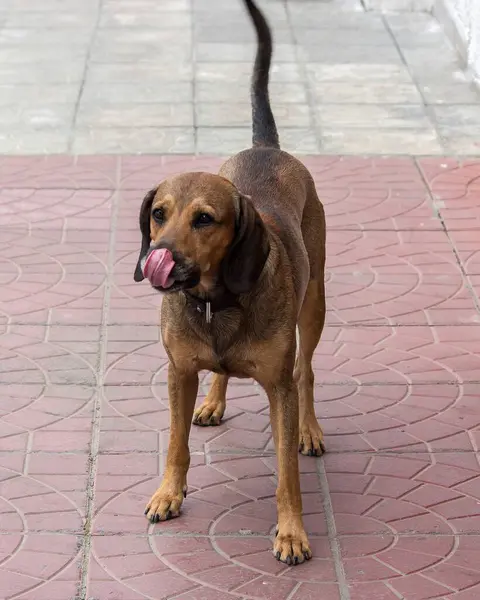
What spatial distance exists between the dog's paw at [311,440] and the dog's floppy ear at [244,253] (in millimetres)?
1139

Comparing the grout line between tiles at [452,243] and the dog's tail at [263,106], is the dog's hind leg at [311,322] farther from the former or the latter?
the grout line between tiles at [452,243]

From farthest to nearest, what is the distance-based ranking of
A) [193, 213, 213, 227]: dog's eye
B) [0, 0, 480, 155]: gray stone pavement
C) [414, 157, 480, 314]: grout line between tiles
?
1. [0, 0, 480, 155]: gray stone pavement
2. [414, 157, 480, 314]: grout line between tiles
3. [193, 213, 213, 227]: dog's eye

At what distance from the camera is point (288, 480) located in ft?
14.4

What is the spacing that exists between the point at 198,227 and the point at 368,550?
54.9 inches

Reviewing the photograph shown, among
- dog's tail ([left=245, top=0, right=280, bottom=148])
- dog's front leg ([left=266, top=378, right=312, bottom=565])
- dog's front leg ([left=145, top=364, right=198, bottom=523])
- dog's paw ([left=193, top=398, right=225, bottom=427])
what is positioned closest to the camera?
dog's front leg ([left=266, top=378, right=312, bottom=565])

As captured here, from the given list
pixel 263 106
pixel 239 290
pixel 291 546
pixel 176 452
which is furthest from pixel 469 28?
pixel 291 546

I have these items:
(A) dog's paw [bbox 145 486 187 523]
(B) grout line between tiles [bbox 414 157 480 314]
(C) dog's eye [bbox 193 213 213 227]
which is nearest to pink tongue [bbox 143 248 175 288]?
(C) dog's eye [bbox 193 213 213 227]

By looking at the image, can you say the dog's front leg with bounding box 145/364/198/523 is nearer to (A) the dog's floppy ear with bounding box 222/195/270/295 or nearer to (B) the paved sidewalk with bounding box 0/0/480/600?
(B) the paved sidewalk with bounding box 0/0/480/600

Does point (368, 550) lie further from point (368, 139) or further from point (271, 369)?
point (368, 139)

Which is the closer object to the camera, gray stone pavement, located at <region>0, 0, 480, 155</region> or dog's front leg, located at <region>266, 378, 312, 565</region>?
dog's front leg, located at <region>266, 378, 312, 565</region>

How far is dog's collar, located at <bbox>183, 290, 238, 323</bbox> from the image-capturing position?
4.20 m

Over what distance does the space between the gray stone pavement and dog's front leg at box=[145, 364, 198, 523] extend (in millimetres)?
4219

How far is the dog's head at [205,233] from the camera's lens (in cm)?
388

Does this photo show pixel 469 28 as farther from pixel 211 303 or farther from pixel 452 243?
pixel 211 303
